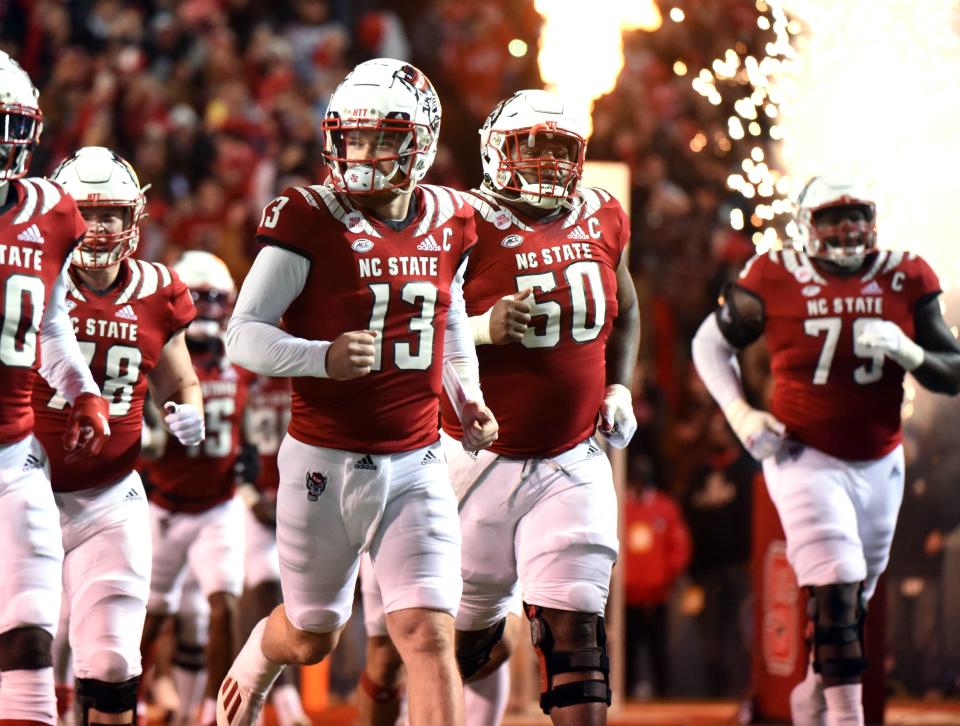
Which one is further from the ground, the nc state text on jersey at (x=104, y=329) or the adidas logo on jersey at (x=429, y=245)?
the adidas logo on jersey at (x=429, y=245)

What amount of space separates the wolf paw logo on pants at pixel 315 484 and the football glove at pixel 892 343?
219cm

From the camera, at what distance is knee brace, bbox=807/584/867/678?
17.8 feet

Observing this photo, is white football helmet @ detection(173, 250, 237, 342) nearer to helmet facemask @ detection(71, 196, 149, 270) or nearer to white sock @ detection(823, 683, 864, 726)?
helmet facemask @ detection(71, 196, 149, 270)

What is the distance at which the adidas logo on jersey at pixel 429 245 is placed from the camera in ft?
14.1

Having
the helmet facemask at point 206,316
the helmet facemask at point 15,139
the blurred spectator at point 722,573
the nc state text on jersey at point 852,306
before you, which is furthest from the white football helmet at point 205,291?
the blurred spectator at point 722,573

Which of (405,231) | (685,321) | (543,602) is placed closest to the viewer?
(405,231)

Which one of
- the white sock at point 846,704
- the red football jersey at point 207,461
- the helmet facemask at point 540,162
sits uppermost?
the helmet facemask at point 540,162

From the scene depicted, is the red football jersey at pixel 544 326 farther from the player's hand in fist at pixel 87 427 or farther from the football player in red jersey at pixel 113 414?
the player's hand in fist at pixel 87 427

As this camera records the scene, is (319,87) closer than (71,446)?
No

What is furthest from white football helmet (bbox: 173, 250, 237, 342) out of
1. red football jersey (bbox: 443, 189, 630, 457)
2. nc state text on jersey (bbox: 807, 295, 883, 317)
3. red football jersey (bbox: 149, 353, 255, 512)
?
nc state text on jersey (bbox: 807, 295, 883, 317)

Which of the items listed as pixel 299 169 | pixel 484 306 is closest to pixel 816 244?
pixel 484 306

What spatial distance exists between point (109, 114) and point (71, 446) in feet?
21.8

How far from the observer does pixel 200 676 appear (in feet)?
22.4

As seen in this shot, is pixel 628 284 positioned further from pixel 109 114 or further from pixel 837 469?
pixel 109 114
